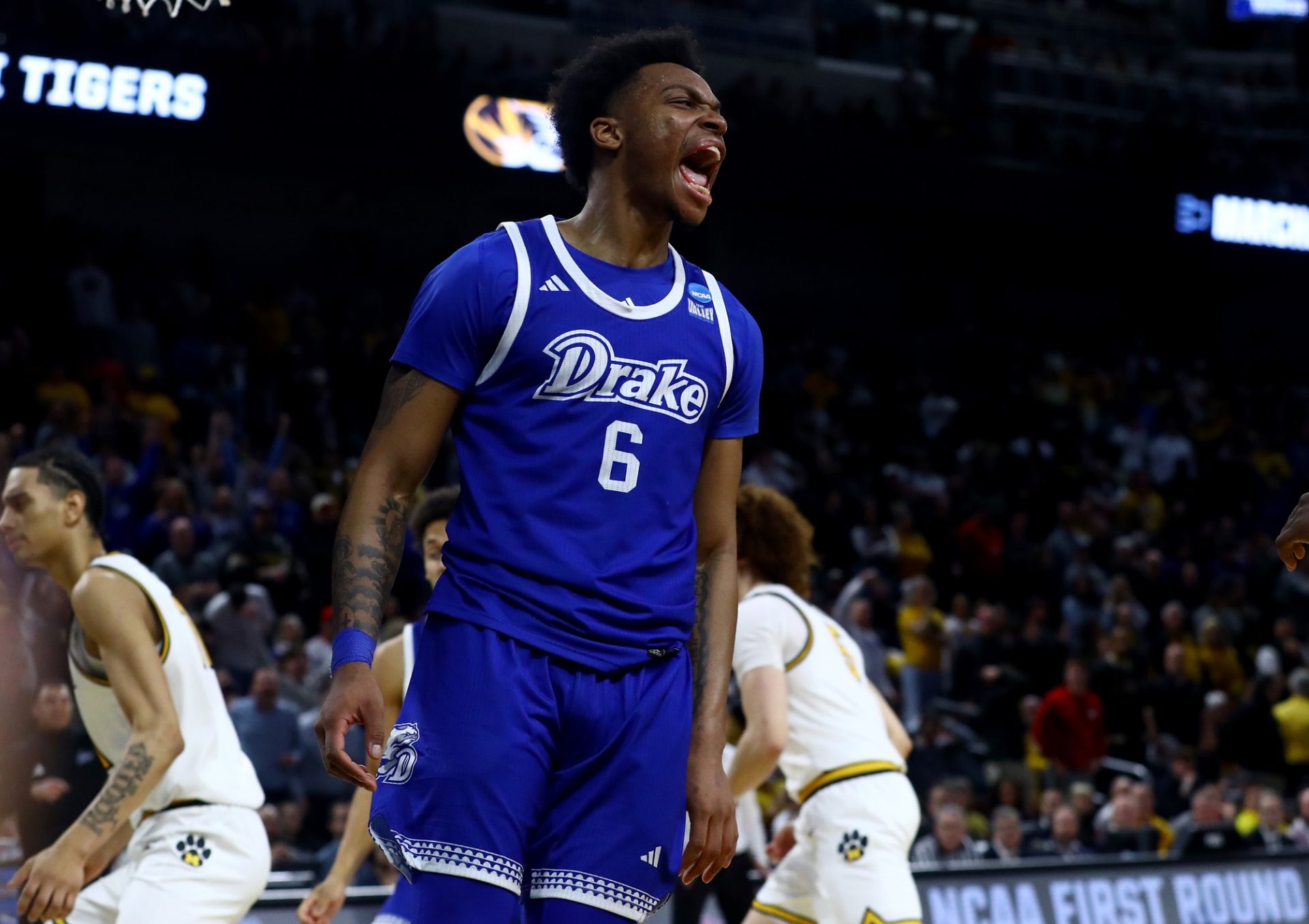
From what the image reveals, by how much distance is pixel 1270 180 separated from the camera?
21.0 metres

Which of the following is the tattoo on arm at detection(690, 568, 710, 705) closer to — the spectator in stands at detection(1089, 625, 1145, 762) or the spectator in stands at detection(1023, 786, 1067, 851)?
the spectator in stands at detection(1023, 786, 1067, 851)

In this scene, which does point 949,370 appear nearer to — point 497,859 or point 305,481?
point 305,481

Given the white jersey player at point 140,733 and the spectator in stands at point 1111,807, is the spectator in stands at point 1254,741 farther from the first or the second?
the white jersey player at point 140,733

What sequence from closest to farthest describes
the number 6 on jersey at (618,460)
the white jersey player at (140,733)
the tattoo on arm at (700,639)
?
the number 6 on jersey at (618,460) → the tattoo on arm at (700,639) → the white jersey player at (140,733)

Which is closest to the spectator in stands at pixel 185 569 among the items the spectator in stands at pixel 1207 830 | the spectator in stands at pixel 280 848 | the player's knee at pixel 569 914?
the spectator in stands at pixel 280 848

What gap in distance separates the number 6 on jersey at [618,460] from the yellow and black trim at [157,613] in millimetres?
1958

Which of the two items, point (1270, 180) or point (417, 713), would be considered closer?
point (417, 713)

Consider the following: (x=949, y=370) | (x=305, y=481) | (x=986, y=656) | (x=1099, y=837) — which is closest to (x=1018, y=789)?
(x=1099, y=837)

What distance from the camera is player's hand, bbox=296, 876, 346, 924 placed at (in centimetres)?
477

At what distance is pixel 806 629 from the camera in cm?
530

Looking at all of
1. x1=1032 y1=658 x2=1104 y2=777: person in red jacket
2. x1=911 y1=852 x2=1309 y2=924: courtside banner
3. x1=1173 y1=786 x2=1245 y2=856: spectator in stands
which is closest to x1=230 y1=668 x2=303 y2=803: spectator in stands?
x1=911 y1=852 x2=1309 y2=924: courtside banner

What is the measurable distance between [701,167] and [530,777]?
1.13 metres

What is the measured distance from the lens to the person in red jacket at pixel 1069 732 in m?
12.5

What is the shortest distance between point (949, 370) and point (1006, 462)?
326 centimetres
